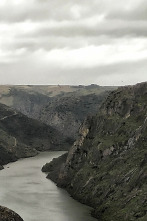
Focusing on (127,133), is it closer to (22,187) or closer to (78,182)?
(78,182)

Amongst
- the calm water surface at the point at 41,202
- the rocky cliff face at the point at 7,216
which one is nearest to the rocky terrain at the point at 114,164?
the calm water surface at the point at 41,202

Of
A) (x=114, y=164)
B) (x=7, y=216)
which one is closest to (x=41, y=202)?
(x=114, y=164)

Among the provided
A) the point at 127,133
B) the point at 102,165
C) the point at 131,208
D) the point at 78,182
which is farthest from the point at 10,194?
the point at 131,208

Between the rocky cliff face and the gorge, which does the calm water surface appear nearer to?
the gorge

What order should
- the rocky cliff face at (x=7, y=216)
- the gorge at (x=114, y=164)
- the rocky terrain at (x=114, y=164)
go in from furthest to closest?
the gorge at (x=114, y=164) → the rocky terrain at (x=114, y=164) → the rocky cliff face at (x=7, y=216)

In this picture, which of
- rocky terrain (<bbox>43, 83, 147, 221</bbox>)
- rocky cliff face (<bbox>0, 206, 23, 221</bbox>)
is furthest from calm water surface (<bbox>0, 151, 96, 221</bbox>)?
rocky cliff face (<bbox>0, 206, 23, 221</bbox>)

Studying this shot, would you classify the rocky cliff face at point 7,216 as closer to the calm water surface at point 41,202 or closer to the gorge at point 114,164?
→ the calm water surface at point 41,202

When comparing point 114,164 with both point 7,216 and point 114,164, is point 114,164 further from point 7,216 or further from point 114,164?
point 7,216

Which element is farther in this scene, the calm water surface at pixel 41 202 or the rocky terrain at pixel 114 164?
the calm water surface at pixel 41 202
